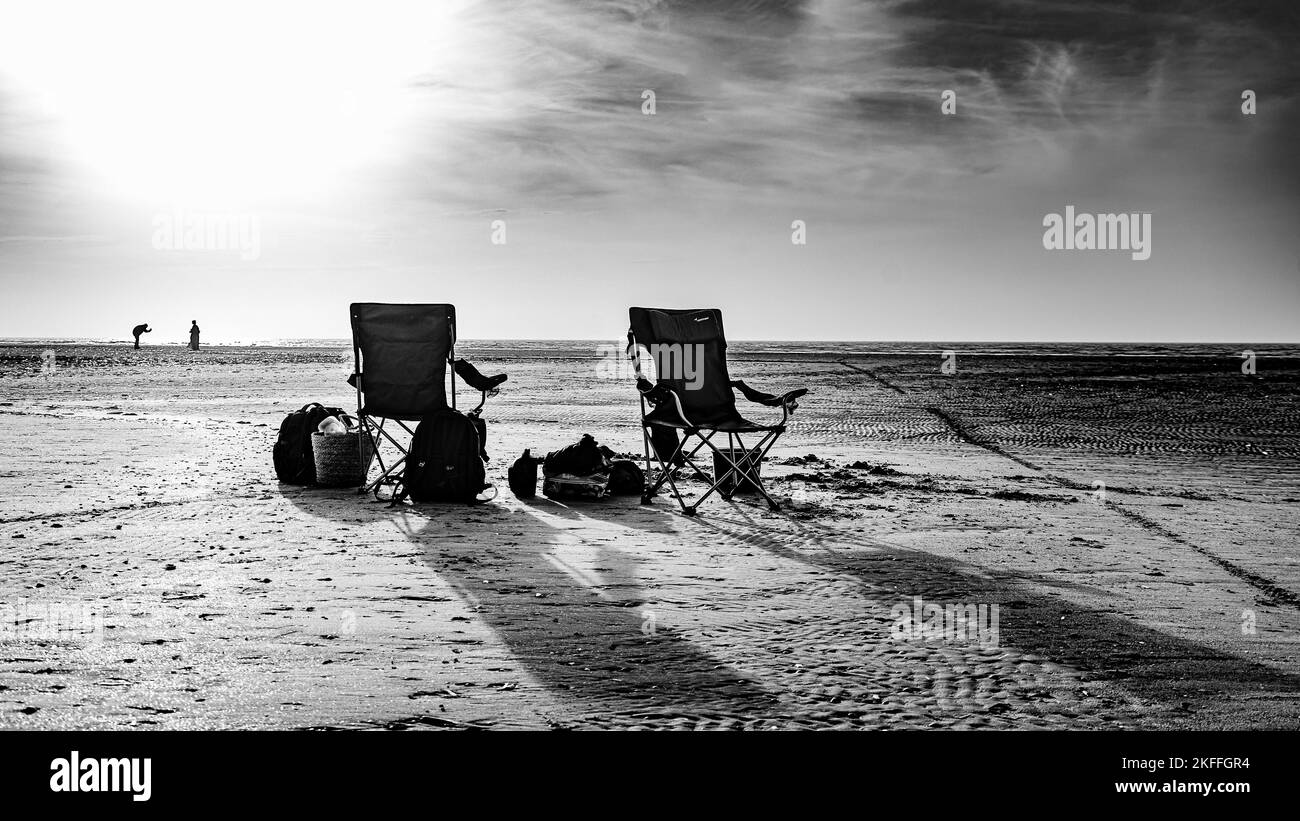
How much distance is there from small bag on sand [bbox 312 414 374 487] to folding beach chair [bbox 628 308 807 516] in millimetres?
2180

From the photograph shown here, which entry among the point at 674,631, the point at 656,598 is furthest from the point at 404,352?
the point at 674,631

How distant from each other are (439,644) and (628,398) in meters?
13.5

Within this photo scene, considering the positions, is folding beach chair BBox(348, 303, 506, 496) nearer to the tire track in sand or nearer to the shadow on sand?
the shadow on sand

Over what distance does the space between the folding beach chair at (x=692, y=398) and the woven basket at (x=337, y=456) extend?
2194 millimetres

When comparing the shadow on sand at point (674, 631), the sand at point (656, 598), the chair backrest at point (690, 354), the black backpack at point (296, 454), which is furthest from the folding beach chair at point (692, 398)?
the black backpack at point (296, 454)

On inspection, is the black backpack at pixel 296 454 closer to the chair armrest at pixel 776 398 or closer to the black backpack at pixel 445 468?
the black backpack at pixel 445 468

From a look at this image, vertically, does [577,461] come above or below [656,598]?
above

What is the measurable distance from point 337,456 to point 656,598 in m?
3.95

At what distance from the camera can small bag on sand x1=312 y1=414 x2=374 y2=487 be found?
7.22 meters

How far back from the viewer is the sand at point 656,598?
287cm

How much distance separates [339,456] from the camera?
723 centimetres

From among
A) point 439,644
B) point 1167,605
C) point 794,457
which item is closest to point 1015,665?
point 1167,605

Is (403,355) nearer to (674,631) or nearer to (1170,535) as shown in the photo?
(674,631)
